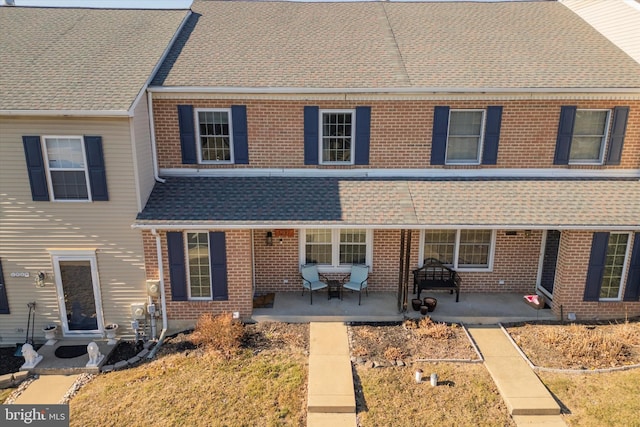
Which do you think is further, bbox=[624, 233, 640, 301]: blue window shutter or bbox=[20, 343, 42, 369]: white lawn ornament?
bbox=[624, 233, 640, 301]: blue window shutter

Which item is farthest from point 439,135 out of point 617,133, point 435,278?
point 617,133

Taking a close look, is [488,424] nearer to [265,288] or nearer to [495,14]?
[265,288]

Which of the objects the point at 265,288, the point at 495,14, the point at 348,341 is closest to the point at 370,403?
the point at 348,341

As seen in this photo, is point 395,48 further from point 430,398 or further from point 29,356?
point 29,356

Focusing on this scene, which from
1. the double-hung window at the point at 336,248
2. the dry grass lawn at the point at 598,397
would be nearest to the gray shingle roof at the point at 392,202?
the double-hung window at the point at 336,248

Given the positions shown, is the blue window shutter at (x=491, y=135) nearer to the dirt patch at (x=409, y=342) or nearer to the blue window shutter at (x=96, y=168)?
the dirt patch at (x=409, y=342)

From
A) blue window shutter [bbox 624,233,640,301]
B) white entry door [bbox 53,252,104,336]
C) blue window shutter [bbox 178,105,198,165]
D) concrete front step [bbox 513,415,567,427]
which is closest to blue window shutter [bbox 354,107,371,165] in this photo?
blue window shutter [bbox 178,105,198,165]

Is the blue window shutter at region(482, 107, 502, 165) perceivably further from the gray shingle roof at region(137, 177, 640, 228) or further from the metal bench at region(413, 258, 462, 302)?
the metal bench at region(413, 258, 462, 302)
